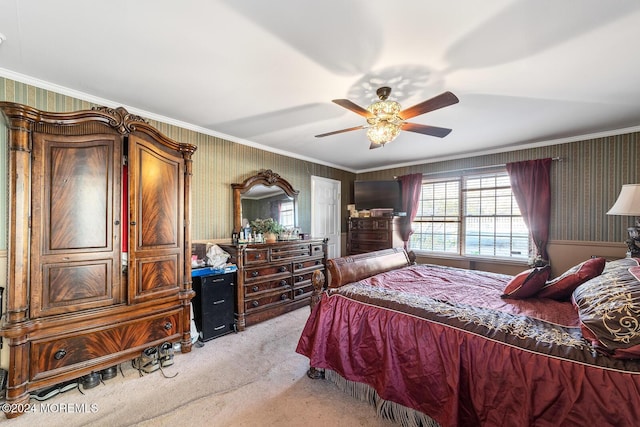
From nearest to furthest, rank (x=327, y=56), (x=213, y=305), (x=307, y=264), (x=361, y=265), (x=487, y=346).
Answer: (x=487, y=346), (x=327, y=56), (x=361, y=265), (x=213, y=305), (x=307, y=264)

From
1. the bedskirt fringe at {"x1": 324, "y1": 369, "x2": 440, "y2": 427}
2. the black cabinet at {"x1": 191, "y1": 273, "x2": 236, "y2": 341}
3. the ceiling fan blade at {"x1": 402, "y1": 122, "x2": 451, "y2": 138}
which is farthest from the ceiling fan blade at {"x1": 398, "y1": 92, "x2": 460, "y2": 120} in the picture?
the black cabinet at {"x1": 191, "y1": 273, "x2": 236, "y2": 341}

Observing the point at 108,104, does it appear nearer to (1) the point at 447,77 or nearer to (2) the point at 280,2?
(2) the point at 280,2

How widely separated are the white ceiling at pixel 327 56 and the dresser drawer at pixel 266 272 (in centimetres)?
185

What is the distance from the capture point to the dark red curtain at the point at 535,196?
3723 millimetres

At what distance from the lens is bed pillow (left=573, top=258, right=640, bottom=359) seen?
3.67 feet

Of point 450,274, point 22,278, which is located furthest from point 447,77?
point 22,278

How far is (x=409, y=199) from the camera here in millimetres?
5016

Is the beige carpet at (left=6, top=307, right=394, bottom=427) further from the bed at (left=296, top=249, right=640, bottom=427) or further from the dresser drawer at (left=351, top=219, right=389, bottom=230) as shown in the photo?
the dresser drawer at (left=351, top=219, right=389, bottom=230)

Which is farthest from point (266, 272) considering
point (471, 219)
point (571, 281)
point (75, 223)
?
point (471, 219)

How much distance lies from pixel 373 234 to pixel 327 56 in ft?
11.7

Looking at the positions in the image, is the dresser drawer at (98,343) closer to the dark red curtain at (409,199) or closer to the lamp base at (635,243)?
the dark red curtain at (409,199)

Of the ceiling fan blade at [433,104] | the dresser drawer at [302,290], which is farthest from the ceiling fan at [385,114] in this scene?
the dresser drawer at [302,290]

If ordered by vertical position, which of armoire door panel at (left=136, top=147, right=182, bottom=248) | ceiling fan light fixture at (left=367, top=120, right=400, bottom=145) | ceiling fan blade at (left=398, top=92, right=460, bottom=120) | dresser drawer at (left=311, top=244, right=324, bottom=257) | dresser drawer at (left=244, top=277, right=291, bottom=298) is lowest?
dresser drawer at (left=244, top=277, right=291, bottom=298)

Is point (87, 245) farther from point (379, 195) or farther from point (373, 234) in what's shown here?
point (379, 195)
